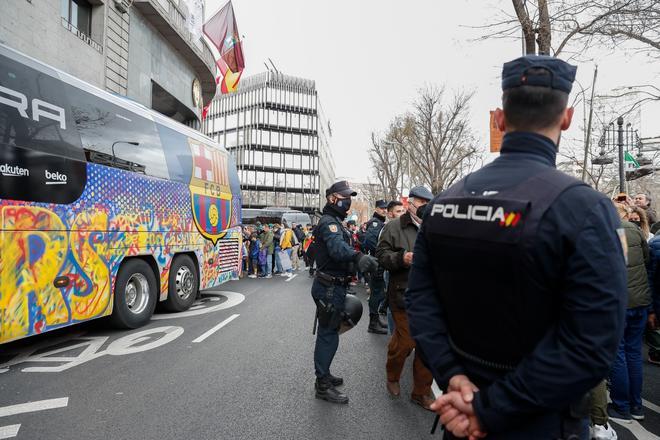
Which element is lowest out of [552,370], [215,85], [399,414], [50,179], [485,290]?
[399,414]

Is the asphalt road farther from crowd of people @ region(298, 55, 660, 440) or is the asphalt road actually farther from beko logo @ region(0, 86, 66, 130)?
beko logo @ region(0, 86, 66, 130)

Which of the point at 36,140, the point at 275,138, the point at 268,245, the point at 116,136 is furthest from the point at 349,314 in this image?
the point at 275,138

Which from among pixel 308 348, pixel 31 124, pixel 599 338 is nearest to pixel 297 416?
pixel 308 348

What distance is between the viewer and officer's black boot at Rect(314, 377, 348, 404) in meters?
3.84

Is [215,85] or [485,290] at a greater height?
[215,85]

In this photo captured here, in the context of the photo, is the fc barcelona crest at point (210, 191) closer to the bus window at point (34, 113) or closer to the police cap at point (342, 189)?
the bus window at point (34, 113)

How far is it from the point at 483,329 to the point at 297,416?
2.60 metres

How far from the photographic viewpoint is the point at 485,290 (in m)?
1.38

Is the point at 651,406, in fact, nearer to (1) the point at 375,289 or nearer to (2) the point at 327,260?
(2) the point at 327,260

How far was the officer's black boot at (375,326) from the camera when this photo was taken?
22.3ft

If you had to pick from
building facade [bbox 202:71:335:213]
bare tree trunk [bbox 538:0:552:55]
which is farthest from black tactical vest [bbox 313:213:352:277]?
building facade [bbox 202:71:335:213]

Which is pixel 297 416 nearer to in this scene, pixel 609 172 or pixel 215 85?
pixel 215 85

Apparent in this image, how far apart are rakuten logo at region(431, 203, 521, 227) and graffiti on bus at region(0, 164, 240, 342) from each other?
4.70 m

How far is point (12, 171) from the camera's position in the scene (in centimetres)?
444
